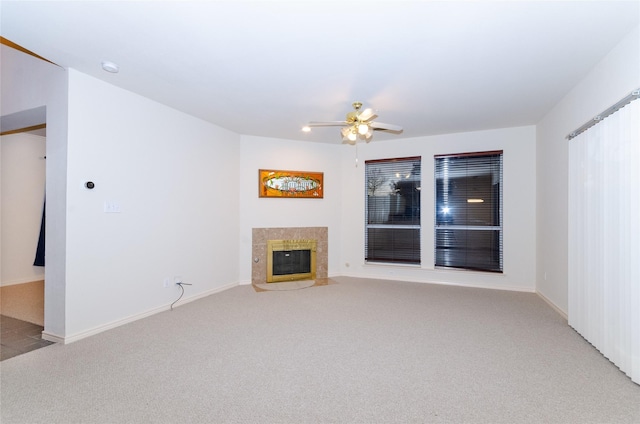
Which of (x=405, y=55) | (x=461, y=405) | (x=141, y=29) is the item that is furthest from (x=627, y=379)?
(x=141, y=29)

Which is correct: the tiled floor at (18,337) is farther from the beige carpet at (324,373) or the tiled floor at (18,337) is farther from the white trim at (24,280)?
the white trim at (24,280)

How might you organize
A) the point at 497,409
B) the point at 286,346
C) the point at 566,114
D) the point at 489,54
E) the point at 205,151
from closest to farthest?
the point at 497,409, the point at 489,54, the point at 286,346, the point at 566,114, the point at 205,151

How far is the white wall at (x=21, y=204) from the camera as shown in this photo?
4965 millimetres

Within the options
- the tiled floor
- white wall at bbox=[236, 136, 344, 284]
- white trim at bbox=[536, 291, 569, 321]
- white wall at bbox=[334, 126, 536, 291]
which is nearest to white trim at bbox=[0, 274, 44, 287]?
the tiled floor

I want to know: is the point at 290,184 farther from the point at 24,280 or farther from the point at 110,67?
the point at 24,280

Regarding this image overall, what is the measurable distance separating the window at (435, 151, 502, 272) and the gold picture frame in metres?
2.24

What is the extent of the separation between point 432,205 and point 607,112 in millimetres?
3002

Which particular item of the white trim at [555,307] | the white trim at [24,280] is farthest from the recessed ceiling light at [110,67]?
the white trim at [555,307]

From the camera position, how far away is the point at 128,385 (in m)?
2.18

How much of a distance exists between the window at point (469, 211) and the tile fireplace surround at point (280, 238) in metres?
2.10

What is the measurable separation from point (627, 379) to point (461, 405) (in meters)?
1.44

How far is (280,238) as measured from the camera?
5602 mm

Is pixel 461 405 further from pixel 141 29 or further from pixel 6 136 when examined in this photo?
pixel 6 136

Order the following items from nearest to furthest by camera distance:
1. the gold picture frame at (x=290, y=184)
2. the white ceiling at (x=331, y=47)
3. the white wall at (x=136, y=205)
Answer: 1. the white ceiling at (x=331, y=47)
2. the white wall at (x=136, y=205)
3. the gold picture frame at (x=290, y=184)
